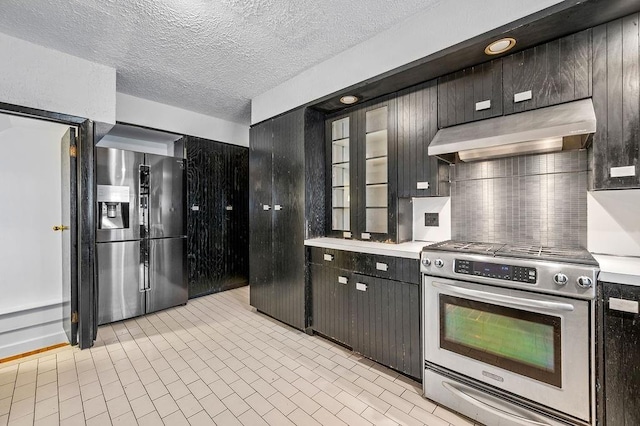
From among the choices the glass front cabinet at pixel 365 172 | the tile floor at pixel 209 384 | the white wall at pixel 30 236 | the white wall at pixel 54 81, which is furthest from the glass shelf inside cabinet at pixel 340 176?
the white wall at pixel 30 236

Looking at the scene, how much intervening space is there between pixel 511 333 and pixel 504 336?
0.15 feet

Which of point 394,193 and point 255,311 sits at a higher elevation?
point 394,193

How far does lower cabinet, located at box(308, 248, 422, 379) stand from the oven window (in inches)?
10.5

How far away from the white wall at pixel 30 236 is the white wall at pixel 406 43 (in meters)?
2.60

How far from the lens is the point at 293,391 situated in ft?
6.58

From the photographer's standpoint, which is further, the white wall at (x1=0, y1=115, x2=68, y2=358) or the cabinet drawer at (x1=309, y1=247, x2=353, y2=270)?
the white wall at (x1=0, y1=115, x2=68, y2=358)

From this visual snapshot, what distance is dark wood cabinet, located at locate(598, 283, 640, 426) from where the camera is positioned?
131 centimetres

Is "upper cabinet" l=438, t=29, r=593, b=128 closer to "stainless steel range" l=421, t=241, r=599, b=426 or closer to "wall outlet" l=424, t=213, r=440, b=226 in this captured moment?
"wall outlet" l=424, t=213, r=440, b=226

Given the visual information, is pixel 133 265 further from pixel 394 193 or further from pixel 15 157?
pixel 394 193

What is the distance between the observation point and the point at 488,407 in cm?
164

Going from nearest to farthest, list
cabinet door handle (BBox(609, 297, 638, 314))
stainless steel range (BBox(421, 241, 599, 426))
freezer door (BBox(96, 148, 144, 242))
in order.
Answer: cabinet door handle (BBox(609, 297, 638, 314)) → stainless steel range (BBox(421, 241, 599, 426)) → freezer door (BBox(96, 148, 144, 242))

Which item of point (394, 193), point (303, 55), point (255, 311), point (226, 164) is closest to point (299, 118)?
point (303, 55)

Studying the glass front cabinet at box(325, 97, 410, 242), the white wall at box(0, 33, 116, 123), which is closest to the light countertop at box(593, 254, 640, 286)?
the glass front cabinet at box(325, 97, 410, 242)

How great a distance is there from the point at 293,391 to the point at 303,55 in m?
2.89
